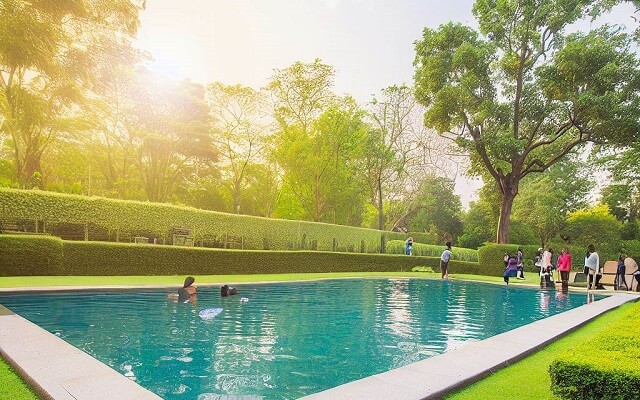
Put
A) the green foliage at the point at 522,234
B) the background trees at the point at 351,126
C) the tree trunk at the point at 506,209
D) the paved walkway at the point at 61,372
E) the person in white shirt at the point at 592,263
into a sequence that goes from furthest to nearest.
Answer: the green foliage at the point at 522,234 → the tree trunk at the point at 506,209 → the background trees at the point at 351,126 → the person in white shirt at the point at 592,263 → the paved walkway at the point at 61,372

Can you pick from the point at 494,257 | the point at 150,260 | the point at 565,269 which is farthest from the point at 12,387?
the point at 494,257

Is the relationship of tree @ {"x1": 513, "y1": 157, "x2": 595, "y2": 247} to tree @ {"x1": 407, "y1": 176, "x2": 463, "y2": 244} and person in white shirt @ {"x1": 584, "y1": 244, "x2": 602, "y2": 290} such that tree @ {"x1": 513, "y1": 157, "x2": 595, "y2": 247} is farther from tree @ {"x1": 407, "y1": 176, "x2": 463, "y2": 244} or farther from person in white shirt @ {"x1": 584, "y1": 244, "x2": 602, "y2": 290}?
person in white shirt @ {"x1": 584, "y1": 244, "x2": 602, "y2": 290}

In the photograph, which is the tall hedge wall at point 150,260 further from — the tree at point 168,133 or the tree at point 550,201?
the tree at point 550,201

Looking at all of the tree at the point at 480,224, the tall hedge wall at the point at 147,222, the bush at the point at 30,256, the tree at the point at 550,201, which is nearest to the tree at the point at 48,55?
the tall hedge wall at the point at 147,222

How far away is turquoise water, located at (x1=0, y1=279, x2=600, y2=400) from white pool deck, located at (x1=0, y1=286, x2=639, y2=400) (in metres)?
0.76

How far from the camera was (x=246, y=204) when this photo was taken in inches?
2389

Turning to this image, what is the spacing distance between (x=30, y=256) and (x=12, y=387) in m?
14.0

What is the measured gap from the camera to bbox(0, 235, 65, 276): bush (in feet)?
50.2

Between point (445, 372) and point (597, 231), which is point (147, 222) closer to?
point (445, 372)

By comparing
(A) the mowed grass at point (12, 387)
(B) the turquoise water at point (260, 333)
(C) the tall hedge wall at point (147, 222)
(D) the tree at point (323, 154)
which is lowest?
(B) the turquoise water at point (260, 333)

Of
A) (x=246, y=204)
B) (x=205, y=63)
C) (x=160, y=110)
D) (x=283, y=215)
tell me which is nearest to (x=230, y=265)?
(x=205, y=63)

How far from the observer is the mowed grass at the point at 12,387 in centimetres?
402

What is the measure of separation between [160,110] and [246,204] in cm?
2305

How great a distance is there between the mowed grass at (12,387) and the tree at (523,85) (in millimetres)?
30956
